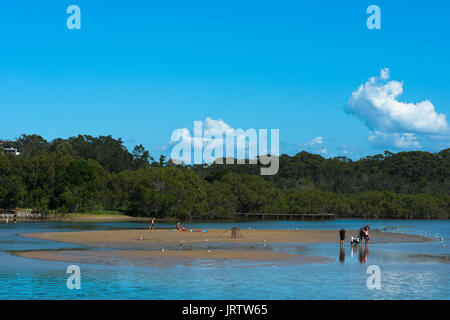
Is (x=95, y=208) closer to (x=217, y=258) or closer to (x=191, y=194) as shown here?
(x=191, y=194)

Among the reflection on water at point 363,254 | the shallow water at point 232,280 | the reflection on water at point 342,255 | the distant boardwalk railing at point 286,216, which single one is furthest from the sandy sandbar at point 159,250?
the distant boardwalk railing at point 286,216

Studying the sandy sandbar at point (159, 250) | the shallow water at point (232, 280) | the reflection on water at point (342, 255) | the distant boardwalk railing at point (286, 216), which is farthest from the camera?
the distant boardwalk railing at point (286, 216)

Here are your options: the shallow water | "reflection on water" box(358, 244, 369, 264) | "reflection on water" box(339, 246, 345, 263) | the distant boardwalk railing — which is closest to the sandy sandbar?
"reflection on water" box(339, 246, 345, 263)

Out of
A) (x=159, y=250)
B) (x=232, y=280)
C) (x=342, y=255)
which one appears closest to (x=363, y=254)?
(x=342, y=255)

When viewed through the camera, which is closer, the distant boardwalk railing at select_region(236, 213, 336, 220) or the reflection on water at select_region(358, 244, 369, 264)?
the reflection on water at select_region(358, 244, 369, 264)

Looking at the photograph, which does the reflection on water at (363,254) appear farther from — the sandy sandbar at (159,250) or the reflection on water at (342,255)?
the sandy sandbar at (159,250)

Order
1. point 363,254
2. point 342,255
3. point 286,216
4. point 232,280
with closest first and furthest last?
point 232,280 < point 342,255 < point 363,254 < point 286,216

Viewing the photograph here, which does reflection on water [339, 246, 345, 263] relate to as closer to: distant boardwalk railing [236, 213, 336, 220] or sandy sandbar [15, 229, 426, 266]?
sandy sandbar [15, 229, 426, 266]

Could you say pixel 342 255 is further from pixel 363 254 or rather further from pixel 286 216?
pixel 286 216

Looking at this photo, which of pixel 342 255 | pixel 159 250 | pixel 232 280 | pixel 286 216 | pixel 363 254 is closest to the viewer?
pixel 232 280

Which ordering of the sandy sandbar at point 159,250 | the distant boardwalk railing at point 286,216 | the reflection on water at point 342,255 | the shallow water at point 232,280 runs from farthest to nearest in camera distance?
the distant boardwalk railing at point 286,216 → the reflection on water at point 342,255 → the sandy sandbar at point 159,250 → the shallow water at point 232,280

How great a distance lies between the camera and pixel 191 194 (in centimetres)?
15525

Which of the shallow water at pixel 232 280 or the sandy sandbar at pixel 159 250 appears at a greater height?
the sandy sandbar at pixel 159 250
